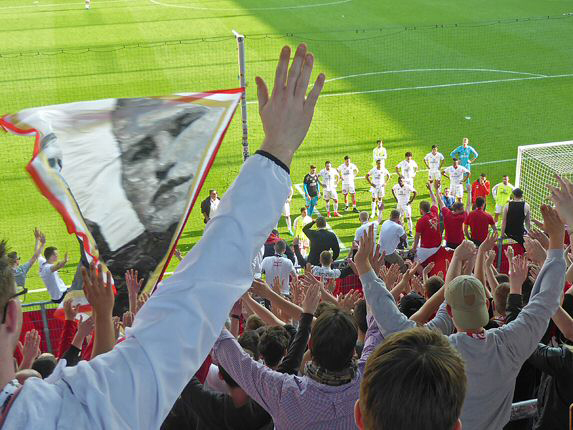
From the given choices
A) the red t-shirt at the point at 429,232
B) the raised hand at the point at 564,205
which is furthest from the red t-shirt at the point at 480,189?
the raised hand at the point at 564,205

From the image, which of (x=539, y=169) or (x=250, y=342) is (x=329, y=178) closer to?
(x=539, y=169)

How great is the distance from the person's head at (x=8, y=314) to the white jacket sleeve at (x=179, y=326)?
21cm

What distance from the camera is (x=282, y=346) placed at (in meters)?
4.23

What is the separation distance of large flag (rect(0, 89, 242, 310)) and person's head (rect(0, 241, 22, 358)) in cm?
85

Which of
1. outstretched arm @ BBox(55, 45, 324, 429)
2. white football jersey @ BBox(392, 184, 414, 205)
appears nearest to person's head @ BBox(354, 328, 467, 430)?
outstretched arm @ BBox(55, 45, 324, 429)

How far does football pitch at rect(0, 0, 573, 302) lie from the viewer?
17625mm

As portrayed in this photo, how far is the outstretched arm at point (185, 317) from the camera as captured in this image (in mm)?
1400

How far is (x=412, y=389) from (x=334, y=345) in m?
1.39

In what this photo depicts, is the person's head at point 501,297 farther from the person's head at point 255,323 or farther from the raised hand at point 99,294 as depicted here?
the raised hand at point 99,294

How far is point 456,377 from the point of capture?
1.96 metres

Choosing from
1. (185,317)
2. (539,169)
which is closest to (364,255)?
(185,317)

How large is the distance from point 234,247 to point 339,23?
94.8 ft

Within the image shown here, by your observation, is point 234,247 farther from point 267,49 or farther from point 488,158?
point 267,49

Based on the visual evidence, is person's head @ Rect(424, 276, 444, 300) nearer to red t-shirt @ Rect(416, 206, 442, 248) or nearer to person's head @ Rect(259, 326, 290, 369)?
person's head @ Rect(259, 326, 290, 369)
